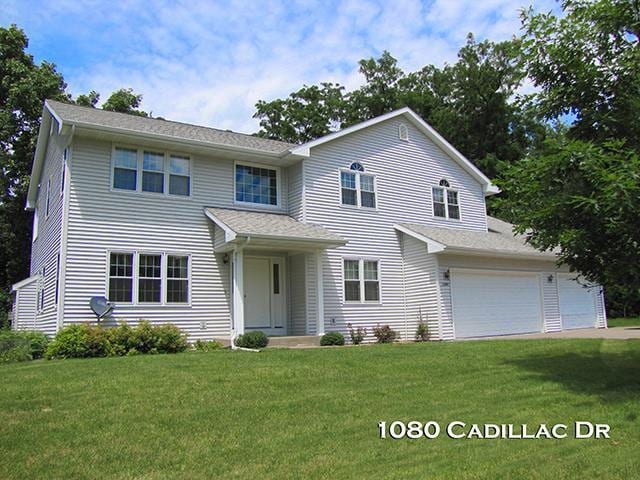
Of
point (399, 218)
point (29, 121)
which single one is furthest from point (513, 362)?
point (29, 121)

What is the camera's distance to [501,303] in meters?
19.1

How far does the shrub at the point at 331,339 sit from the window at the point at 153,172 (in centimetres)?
609

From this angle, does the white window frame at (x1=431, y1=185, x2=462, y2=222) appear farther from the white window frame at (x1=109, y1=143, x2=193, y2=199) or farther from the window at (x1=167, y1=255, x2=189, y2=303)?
the window at (x1=167, y1=255, x2=189, y2=303)

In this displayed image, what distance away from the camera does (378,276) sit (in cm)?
1820

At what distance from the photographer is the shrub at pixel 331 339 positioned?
15398 millimetres

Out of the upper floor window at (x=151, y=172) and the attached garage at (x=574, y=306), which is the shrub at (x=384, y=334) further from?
the attached garage at (x=574, y=306)

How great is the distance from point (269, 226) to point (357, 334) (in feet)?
14.6

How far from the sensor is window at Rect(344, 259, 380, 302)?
691 inches

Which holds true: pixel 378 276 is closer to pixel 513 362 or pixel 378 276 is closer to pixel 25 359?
pixel 513 362

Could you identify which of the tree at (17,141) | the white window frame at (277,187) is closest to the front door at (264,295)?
the white window frame at (277,187)

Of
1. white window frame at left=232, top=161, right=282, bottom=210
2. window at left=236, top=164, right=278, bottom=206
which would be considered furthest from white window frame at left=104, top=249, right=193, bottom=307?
window at left=236, top=164, right=278, bottom=206

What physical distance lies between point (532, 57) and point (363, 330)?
10071mm

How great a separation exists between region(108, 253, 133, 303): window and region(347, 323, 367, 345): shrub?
21.4 feet

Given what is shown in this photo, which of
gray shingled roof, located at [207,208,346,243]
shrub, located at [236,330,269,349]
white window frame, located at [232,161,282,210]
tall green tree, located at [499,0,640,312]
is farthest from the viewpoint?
white window frame, located at [232,161,282,210]
